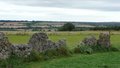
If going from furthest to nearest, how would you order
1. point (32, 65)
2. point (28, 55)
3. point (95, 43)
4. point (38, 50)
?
point (95, 43)
point (38, 50)
point (28, 55)
point (32, 65)

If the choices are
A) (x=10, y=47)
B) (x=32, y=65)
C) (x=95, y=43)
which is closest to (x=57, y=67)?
(x=32, y=65)

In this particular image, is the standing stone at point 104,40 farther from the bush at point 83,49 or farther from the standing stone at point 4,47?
the standing stone at point 4,47

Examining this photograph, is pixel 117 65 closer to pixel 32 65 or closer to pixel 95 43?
pixel 32 65

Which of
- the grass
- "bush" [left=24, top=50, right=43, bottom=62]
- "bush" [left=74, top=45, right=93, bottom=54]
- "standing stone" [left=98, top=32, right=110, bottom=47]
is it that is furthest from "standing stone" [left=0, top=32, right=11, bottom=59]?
"standing stone" [left=98, top=32, right=110, bottom=47]

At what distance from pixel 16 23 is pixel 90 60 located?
2651 inches

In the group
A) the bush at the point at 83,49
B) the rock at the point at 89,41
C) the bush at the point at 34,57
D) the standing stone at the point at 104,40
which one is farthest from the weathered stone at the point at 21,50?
the standing stone at the point at 104,40

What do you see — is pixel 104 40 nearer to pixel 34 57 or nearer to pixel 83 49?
pixel 83 49

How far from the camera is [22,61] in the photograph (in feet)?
67.5

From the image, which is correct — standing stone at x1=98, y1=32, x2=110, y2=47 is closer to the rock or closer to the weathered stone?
the rock

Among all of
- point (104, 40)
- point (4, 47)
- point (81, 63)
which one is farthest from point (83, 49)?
point (4, 47)

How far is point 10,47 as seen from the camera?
20.5 meters

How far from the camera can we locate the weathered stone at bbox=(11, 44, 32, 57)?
67.8 ft

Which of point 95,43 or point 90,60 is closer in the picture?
point 90,60

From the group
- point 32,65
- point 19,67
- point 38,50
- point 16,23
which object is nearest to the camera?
point 19,67
